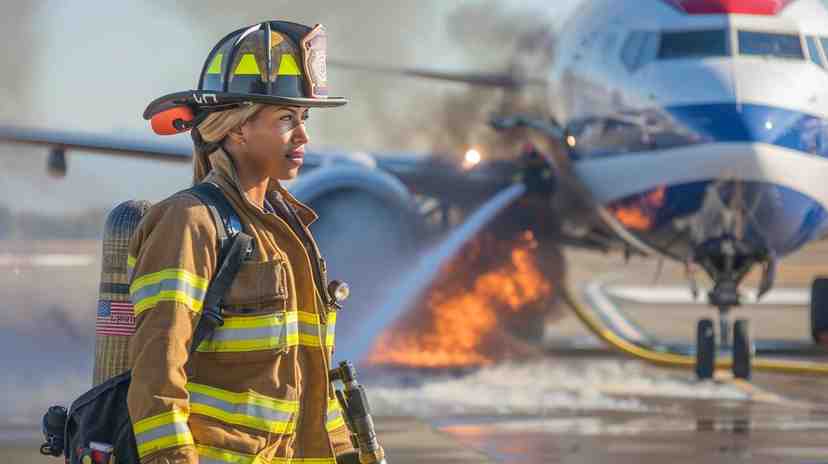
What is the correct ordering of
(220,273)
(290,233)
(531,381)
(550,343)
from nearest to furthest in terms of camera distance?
(220,273)
(290,233)
(531,381)
(550,343)

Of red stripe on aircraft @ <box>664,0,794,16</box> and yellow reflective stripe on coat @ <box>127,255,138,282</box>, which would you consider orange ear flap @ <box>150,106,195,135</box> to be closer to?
yellow reflective stripe on coat @ <box>127,255,138,282</box>

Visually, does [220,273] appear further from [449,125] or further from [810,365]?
[449,125]

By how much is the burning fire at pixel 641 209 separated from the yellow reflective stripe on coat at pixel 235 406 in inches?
443

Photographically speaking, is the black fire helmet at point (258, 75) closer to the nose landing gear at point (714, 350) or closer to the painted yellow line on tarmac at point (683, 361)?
the nose landing gear at point (714, 350)

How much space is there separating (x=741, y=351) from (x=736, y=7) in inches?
114

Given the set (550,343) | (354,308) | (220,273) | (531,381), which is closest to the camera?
(220,273)

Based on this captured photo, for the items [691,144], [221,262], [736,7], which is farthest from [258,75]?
[736,7]

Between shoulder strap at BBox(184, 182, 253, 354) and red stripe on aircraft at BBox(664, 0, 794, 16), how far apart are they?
11294mm

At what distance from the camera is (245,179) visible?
4.25m

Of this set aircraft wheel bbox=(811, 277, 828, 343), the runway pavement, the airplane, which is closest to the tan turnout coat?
aircraft wheel bbox=(811, 277, 828, 343)

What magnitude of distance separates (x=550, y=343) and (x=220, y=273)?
56.0ft

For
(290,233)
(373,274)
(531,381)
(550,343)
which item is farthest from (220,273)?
(550,343)

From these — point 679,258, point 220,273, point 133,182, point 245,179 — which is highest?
point 133,182

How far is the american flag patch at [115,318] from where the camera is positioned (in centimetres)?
429
